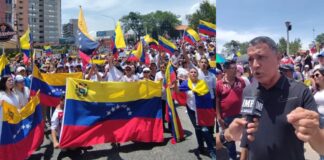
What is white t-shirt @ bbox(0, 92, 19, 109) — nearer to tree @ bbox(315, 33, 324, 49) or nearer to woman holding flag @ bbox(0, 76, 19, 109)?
woman holding flag @ bbox(0, 76, 19, 109)

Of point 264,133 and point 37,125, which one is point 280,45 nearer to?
point 264,133

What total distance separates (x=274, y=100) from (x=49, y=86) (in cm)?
695

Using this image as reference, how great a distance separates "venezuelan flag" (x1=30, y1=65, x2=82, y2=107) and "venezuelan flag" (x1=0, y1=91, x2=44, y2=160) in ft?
4.66

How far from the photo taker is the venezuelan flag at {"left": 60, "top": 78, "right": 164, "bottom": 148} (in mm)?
5730

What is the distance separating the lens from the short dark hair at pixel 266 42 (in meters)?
1.42

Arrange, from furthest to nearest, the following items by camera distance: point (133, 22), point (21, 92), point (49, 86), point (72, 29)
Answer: point (72, 29)
point (133, 22)
point (49, 86)
point (21, 92)

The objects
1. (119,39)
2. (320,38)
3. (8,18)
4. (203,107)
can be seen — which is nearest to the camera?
(320,38)

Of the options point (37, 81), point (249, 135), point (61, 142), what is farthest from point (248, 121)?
point (37, 81)

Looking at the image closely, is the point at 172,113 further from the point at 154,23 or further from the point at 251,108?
the point at 154,23

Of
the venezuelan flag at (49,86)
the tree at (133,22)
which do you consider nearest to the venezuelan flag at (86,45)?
the venezuelan flag at (49,86)

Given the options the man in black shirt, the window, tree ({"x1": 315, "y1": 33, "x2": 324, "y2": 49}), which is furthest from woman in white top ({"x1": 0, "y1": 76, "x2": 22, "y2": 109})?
the window

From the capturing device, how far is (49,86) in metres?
7.78

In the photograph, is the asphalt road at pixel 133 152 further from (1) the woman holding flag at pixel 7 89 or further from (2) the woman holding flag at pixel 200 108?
(1) the woman holding flag at pixel 7 89

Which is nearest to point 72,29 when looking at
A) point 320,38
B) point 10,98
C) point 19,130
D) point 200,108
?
point 10,98
